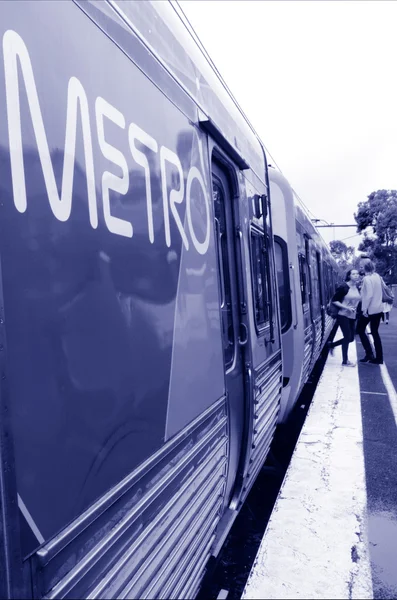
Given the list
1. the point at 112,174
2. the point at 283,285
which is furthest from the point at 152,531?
the point at 283,285

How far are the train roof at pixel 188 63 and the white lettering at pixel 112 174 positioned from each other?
38cm

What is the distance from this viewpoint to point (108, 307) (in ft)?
4.79

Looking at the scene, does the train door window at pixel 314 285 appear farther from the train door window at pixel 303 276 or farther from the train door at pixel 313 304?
the train door window at pixel 303 276

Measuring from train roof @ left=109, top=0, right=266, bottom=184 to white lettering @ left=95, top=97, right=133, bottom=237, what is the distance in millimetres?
380

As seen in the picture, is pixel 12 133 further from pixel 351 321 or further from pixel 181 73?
pixel 351 321

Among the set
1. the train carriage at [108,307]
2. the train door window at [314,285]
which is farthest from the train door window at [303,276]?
the train carriage at [108,307]

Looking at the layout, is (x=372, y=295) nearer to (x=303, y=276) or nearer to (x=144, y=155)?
(x=303, y=276)

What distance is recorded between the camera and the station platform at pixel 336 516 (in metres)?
2.66

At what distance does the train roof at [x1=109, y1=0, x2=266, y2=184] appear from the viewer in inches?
73.8

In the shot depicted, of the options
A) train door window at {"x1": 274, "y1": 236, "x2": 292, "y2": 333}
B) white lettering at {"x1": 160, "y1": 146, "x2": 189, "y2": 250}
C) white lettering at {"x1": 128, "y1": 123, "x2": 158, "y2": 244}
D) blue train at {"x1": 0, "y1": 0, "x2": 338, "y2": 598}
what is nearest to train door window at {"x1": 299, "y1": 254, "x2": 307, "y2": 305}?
train door window at {"x1": 274, "y1": 236, "x2": 292, "y2": 333}

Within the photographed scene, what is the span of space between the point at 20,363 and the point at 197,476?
1.30 meters

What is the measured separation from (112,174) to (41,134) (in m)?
0.33

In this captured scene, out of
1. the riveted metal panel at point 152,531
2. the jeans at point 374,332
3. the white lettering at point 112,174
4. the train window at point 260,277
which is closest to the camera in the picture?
the riveted metal panel at point 152,531

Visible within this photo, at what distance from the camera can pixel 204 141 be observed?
2.53 m
